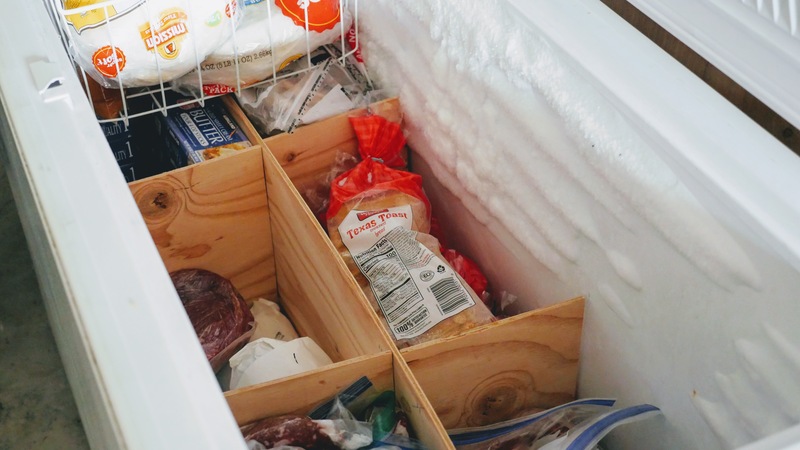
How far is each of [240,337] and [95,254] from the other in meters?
0.65

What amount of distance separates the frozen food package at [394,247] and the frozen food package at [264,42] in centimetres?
17

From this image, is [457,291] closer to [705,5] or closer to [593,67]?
[593,67]

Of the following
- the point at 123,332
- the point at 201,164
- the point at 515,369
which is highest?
the point at 123,332

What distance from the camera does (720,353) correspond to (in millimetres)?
918

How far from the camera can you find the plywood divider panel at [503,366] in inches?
43.1

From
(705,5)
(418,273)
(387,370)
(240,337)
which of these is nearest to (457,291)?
(418,273)

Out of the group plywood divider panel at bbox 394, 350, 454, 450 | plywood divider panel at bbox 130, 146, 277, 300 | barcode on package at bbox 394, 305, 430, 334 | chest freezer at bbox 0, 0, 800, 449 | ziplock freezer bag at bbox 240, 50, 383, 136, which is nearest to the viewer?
chest freezer at bbox 0, 0, 800, 449

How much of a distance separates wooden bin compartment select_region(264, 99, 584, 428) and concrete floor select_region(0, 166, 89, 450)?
79 centimetres

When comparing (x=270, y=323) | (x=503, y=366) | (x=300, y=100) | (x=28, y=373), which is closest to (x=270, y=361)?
(x=270, y=323)

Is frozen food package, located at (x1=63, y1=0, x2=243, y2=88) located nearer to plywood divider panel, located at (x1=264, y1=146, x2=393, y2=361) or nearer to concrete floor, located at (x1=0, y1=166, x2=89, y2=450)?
plywood divider panel, located at (x1=264, y1=146, x2=393, y2=361)

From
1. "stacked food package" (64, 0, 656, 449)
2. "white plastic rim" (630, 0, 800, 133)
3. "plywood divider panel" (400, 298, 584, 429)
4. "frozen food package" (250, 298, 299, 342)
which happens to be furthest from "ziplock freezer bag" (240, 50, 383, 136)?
"white plastic rim" (630, 0, 800, 133)

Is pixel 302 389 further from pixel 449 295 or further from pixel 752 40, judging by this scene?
pixel 752 40

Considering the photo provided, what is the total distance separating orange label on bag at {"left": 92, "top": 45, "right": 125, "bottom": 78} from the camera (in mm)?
1234

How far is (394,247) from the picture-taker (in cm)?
129
